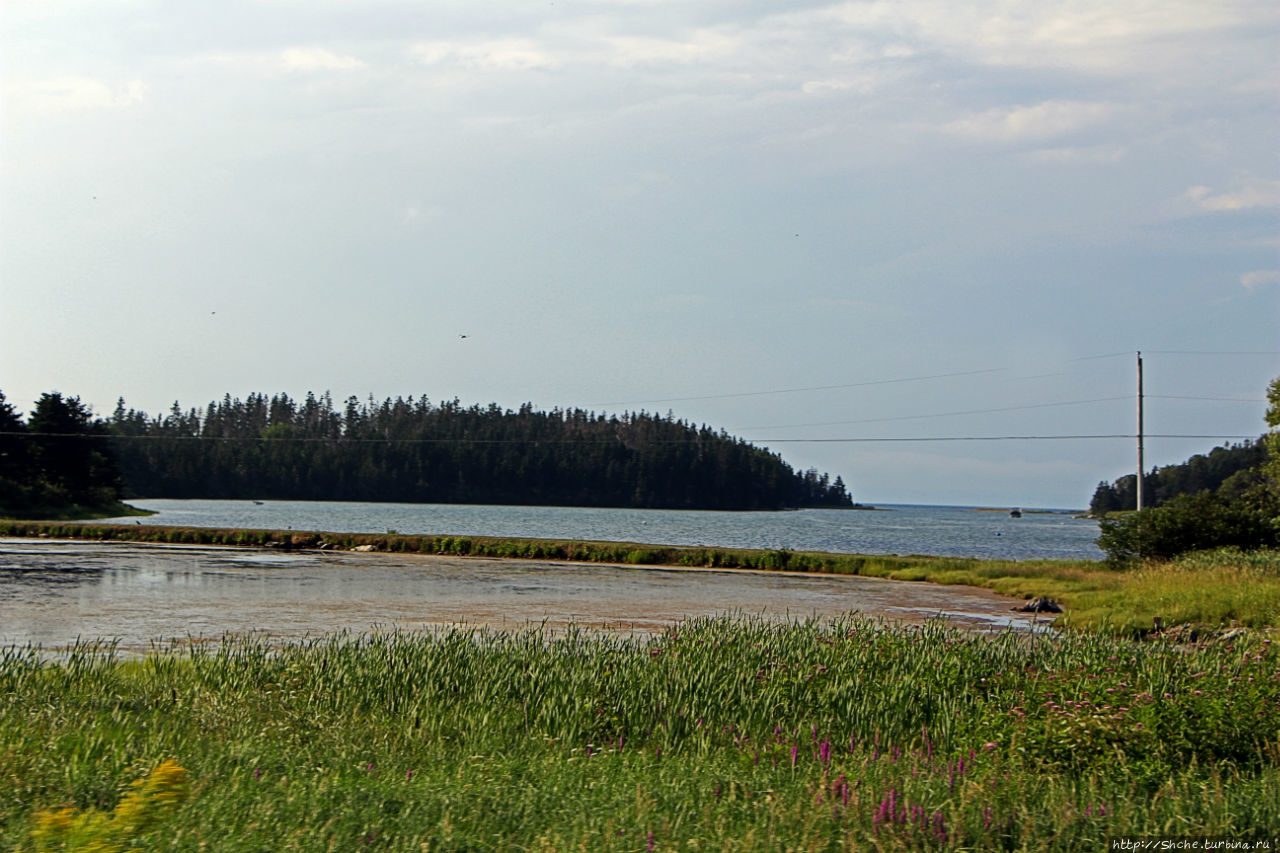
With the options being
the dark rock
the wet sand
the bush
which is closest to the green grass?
the wet sand

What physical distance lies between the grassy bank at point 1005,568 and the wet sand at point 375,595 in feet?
6.87

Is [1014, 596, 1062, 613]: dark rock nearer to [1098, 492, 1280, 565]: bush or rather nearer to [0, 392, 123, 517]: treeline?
[1098, 492, 1280, 565]: bush

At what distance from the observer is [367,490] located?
192 meters

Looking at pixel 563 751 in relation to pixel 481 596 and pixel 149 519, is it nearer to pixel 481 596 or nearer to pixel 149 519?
pixel 481 596

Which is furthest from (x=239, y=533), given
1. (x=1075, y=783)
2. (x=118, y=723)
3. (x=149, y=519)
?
(x=1075, y=783)

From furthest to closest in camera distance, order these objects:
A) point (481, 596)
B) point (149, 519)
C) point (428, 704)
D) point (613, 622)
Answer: point (149, 519) → point (481, 596) → point (613, 622) → point (428, 704)

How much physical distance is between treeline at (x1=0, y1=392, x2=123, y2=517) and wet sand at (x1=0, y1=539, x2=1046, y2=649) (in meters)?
33.1

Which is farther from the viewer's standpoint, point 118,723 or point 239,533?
point 239,533

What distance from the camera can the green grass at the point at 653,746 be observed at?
6527mm

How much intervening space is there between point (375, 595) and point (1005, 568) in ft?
98.1

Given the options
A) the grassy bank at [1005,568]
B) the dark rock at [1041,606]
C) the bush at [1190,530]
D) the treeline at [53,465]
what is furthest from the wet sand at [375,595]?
the treeline at [53,465]

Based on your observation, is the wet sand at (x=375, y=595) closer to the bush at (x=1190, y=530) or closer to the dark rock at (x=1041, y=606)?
the dark rock at (x=1041, y=606)

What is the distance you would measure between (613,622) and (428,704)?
16273 millimetres

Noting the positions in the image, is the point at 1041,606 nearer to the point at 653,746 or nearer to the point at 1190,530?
the point at 1190,530
